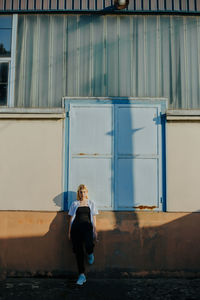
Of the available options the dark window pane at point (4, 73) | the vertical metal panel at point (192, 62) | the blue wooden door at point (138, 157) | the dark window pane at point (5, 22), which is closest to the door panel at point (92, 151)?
the blue wooden door at point (138, 157)

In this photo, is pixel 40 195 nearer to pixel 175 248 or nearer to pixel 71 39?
pixel 175 248

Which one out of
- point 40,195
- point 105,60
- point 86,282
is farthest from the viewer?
point 105,60

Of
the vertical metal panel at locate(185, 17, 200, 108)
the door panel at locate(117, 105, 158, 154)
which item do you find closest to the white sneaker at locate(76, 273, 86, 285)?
the door panel at locate(117, 105, 158, 154)

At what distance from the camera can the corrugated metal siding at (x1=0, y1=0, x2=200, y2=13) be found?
639cm

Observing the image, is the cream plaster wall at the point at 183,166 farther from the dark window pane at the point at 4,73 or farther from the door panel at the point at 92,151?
the dark window pane at the point at 4,73

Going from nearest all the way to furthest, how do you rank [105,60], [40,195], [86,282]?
[86,282] → [40,195] → [105,60]

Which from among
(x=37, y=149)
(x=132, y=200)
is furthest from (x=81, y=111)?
(x=132, y=200)

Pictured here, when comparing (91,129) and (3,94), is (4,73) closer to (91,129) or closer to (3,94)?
(3,94)

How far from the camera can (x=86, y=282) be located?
220 inches

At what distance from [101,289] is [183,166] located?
262cm

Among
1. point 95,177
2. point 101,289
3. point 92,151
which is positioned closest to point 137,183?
point 95,177

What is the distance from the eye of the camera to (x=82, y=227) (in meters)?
5.61

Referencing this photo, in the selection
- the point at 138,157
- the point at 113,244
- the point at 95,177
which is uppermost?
the point at 138,157

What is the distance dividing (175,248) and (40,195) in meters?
2.68
